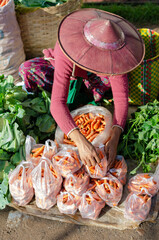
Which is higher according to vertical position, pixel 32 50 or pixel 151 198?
pixel 32 50

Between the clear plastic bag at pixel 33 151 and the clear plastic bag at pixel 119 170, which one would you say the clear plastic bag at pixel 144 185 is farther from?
the clear plastic bag at pixel 33 151

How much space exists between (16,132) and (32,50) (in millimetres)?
1646

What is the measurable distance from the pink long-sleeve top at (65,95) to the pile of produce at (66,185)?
267mm

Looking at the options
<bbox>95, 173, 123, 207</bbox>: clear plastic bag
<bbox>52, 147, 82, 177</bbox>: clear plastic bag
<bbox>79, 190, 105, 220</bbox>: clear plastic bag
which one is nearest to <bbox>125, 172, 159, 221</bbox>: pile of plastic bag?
<bbox>95, 173, 123, 207</bbox>: clear plastic bag

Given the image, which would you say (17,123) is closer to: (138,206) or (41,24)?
(138,206)

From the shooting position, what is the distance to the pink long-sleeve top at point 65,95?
192 centimetres

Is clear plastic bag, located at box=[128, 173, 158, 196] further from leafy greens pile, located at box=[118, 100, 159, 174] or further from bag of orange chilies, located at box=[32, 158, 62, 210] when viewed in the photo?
bag of orange chilies, located at box=[32, 158, 62, 210]

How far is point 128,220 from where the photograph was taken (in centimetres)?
203

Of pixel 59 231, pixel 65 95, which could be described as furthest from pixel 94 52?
pixel 59 231

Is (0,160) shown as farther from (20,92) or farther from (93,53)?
(93,53)

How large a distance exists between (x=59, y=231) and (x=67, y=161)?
577 millimetres

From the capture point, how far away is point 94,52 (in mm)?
1630

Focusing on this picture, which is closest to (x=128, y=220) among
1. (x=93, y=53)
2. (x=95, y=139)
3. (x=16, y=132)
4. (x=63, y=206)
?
(x=63, y=206)

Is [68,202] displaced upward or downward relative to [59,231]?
upward
